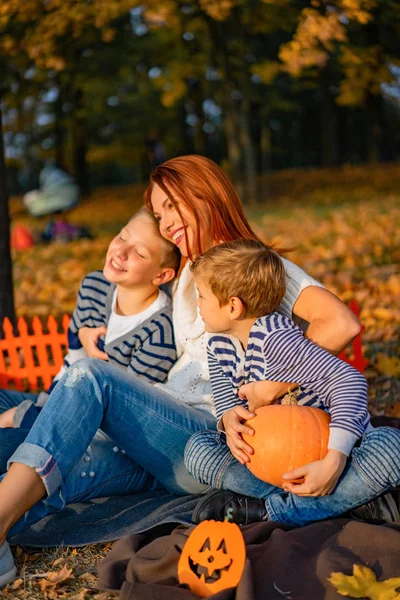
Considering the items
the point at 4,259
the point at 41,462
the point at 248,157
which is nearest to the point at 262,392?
the point at 41,462

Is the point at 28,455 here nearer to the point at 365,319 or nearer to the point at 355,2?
the point at 365,319

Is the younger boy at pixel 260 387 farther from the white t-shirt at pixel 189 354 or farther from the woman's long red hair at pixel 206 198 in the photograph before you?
the woman's long red hair at pixel 206 198

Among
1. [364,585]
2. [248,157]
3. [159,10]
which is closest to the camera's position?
[364,585]

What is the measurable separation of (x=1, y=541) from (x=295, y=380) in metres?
1.26

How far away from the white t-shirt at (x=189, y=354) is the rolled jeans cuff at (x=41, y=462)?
76 cm

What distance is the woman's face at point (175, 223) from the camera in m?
3.29

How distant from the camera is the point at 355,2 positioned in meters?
7.35

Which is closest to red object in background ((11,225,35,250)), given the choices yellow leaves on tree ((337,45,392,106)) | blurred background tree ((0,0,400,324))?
blurred background tree ((0,0,400,324))

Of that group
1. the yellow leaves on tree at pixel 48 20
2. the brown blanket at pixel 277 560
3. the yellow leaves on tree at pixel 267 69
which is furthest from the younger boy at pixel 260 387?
the yellow leaves on tree at pixel 267 69

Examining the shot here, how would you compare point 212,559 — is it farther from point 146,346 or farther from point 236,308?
point 146,346

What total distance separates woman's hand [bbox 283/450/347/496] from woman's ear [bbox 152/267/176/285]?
A: 1260mm

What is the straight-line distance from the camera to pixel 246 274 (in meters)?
2.82

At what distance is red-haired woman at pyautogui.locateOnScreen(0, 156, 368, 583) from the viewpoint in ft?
9.00

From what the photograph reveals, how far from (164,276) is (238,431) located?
39.2 inches
